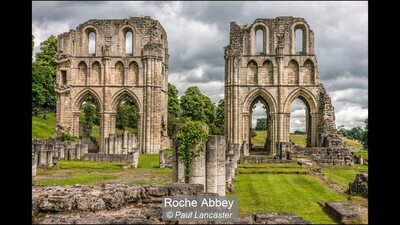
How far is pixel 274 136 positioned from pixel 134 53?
47.4ft

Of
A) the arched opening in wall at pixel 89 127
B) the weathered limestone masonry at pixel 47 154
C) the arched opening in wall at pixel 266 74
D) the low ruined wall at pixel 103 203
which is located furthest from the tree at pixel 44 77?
the low ruined wall at pixel 103 203

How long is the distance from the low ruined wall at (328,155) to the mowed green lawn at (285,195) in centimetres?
840

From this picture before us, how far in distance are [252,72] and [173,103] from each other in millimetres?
26918

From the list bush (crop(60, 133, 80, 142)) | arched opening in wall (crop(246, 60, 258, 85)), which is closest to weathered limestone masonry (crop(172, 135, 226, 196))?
arched opening in wall (crop(246, 60, 258, 85))

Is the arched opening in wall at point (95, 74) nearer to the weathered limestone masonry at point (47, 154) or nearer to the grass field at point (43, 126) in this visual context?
the grass field at point (43, 126)

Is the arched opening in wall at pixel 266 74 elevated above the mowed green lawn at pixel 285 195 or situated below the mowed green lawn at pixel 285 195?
above

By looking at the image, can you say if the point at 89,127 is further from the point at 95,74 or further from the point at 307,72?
the point at 307,72

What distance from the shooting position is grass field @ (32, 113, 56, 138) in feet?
143

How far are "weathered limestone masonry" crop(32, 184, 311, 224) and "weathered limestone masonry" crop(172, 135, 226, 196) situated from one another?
6.71 ft

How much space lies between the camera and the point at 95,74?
38719 millimetres

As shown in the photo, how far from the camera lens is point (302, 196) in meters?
13.1

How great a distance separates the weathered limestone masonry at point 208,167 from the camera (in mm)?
12133
